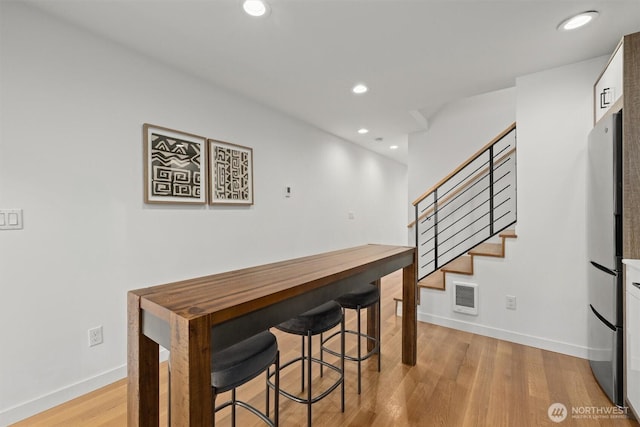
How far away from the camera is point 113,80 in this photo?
83.4 inches

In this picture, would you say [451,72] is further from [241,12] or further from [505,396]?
[505,396]

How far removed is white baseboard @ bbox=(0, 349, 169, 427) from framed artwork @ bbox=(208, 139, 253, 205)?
59.9 inches

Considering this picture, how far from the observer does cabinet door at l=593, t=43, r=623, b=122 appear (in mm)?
1846

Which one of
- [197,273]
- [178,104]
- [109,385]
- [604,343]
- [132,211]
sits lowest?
[109,385]

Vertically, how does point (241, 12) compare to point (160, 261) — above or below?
above

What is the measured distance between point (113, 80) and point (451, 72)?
2.74m

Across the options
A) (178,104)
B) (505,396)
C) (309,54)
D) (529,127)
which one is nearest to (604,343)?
(505,396)

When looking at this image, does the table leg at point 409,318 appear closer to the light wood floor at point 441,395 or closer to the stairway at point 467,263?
the light wood floor at point 441,395

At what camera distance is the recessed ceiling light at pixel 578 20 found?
1807mm

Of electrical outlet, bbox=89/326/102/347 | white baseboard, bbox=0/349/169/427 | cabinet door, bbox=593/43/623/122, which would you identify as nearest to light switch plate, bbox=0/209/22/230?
electrical outlet, bbox=89/326/102/347

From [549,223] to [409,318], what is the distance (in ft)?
5.00

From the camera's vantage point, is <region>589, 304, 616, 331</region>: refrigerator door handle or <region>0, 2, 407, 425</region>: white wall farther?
<region>589, 304, 616, 331</region>: refrigerator door handle

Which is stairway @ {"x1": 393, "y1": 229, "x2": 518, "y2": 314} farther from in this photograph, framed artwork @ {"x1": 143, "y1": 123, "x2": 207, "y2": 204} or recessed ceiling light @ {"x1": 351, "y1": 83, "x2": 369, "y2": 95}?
framed artwork @ {"x1": 143, "y1": 123, "x2": 207, "y2": 204}

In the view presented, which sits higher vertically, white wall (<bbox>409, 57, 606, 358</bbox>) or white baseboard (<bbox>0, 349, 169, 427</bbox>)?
white wall (<bbox>409, 57, 606, 358</bbox>)
